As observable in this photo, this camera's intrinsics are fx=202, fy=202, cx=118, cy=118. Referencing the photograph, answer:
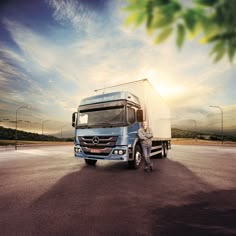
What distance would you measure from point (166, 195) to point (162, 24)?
4379mm

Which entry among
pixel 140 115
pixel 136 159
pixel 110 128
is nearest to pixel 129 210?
pixel 110 128

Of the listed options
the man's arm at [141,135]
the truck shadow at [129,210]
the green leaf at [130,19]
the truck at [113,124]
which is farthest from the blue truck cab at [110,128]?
the green leaf at [130,19]

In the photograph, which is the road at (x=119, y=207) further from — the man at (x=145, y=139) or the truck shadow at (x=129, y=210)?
the man at (x=145, y=139)

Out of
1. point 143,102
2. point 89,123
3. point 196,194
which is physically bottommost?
point 196,194

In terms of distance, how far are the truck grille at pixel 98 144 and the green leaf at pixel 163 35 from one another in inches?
259

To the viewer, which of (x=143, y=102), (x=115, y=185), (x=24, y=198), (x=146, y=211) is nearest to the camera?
(x=146, y=211)

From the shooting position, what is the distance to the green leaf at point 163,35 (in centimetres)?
136

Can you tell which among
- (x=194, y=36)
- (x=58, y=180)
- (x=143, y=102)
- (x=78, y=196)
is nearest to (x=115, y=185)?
(x=78, y=196)

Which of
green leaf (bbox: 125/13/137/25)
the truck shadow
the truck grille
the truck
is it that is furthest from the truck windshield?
green leaf (bbox: 125/13/137/25)

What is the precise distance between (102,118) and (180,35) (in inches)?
283

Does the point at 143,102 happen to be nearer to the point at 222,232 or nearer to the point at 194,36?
the point at 222,232

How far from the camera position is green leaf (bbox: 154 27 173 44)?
4.46 feet

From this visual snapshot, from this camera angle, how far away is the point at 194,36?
1.40 metres

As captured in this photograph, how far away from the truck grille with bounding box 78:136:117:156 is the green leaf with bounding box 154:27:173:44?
21.6 feet
